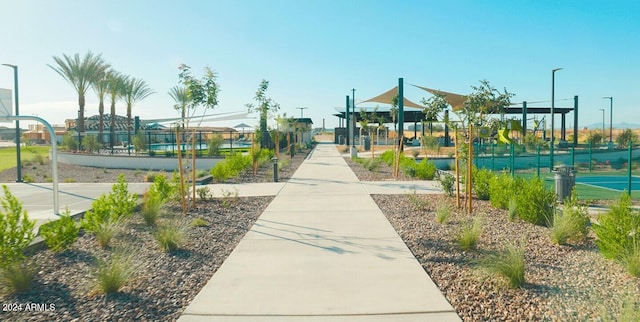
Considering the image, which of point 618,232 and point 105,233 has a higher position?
point 618,232

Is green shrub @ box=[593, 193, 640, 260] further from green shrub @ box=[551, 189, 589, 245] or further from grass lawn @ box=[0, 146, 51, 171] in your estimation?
grass lawn @ box=[0, 146, 51, 171]

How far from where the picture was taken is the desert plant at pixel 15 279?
5375 mm

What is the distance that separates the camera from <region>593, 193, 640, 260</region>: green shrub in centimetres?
607

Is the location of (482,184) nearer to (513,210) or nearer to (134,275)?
(513,210)

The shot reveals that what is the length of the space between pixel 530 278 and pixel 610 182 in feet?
51.2

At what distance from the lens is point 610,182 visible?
18.3m

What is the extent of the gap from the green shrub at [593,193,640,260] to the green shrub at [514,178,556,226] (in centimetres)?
218

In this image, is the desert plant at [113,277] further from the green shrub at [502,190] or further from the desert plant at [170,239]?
the green shrub at [502,190]

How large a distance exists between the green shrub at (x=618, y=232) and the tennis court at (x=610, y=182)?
11263mm

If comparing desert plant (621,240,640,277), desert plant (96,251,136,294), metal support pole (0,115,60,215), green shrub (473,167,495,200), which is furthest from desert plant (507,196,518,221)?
metal support pole (0,115,60,215)

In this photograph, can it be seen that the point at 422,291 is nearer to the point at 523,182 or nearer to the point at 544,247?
the point at 544,247

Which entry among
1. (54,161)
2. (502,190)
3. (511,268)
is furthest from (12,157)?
(511,268)

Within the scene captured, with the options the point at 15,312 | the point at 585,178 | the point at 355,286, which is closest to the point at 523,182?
the point at 355,286

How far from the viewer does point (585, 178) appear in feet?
65.3
